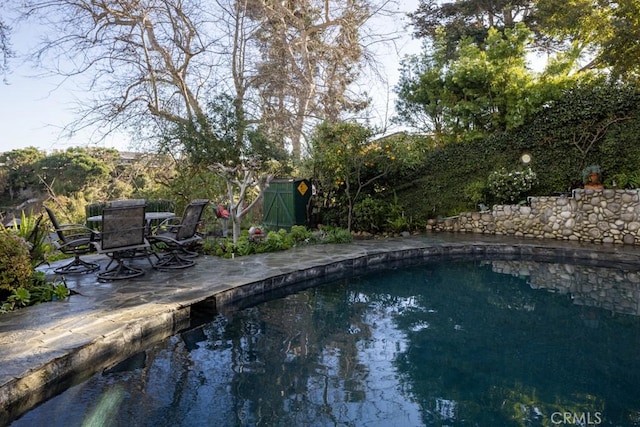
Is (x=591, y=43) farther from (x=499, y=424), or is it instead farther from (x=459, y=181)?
(x=499, y=424)

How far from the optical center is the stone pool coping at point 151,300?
9.87ft

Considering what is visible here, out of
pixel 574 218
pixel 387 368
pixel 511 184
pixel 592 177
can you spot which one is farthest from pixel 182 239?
pixel 592 177

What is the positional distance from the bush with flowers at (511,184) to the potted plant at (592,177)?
1042 mm

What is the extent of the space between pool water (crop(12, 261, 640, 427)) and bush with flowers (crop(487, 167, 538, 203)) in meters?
4.30

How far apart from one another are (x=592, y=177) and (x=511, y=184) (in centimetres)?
162

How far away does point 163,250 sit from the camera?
6707 millimetres

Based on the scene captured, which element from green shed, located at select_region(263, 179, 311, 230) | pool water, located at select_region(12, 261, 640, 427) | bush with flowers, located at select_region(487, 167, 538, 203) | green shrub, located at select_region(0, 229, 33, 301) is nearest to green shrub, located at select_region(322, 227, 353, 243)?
green shed, located at select_region(263, 179, 311, 230)

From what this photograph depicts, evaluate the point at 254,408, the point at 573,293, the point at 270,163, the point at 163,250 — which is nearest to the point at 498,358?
the point at 254,408

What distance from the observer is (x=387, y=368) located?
3508mm

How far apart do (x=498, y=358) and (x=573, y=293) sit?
282cm

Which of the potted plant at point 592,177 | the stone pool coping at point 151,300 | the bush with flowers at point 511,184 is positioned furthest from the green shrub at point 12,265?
the potted plant at point 592,177

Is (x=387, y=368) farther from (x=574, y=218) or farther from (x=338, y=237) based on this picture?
(x=574, y=218)

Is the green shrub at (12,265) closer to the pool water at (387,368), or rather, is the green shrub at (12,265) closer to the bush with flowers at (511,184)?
the pool water at (387,368)

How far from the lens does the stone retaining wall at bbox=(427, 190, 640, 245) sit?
830 centimetres
